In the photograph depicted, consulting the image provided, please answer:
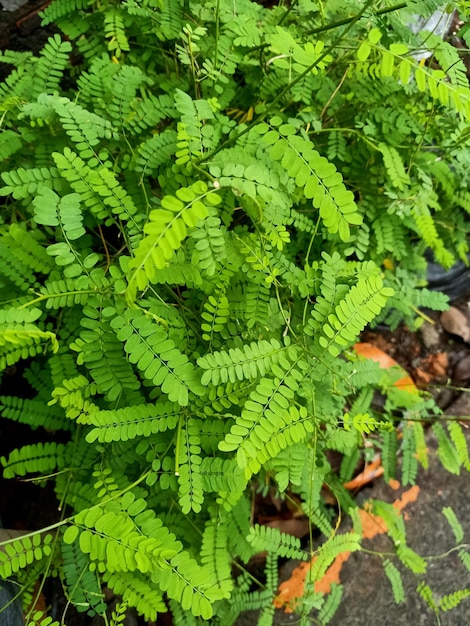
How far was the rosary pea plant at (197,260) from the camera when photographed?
1467mm

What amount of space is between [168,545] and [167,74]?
190 centimetres

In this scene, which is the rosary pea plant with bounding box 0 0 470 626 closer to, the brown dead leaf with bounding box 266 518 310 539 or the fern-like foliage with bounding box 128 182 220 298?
the fern-like foliage with bounding box 128 182 220 298

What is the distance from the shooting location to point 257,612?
Result: 2590 mm

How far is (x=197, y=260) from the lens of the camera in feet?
5.23

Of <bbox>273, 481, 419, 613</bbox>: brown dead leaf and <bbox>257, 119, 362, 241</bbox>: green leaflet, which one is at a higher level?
<bbox>257, 119, 362, 241</bbox>: green leaflet

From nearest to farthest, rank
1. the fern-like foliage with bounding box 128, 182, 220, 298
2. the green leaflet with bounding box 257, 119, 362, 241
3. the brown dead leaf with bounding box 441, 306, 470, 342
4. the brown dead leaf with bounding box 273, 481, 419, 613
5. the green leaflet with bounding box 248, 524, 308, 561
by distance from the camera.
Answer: the fern-like foliage with bounding box 128, 182, 220, 298 < the green leaflet with bounding box 257, 119, 362, 241 < the green leaflet with bounding box 248, 524, 308, 561 < the brown dead leaf with bounding box 273, 481, 419, 613 < the brown dead leaf with bounding box 441, 306, 470, 342

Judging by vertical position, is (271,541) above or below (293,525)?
above

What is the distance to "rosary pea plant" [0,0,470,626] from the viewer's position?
147 cm

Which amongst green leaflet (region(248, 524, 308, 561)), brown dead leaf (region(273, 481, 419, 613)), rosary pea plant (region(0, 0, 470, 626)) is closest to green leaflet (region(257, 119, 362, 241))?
rosary pea plant (region(0, 0, 470, 626))

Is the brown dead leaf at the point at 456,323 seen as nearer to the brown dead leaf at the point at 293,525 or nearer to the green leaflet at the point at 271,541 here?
the brown dead leaf at the point at 293,525

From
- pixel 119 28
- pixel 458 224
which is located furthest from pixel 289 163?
pixel 458 224

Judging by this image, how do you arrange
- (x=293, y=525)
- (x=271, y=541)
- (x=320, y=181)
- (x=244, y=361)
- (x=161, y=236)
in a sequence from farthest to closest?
(x=293, y=525) < (x=271, y=541) < (x=244, y=361) < (x=320, y=181) < (x=161, y=236)

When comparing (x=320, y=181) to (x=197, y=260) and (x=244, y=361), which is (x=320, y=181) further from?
(x=244, y=361)

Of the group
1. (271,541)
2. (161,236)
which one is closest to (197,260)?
(161,236)
